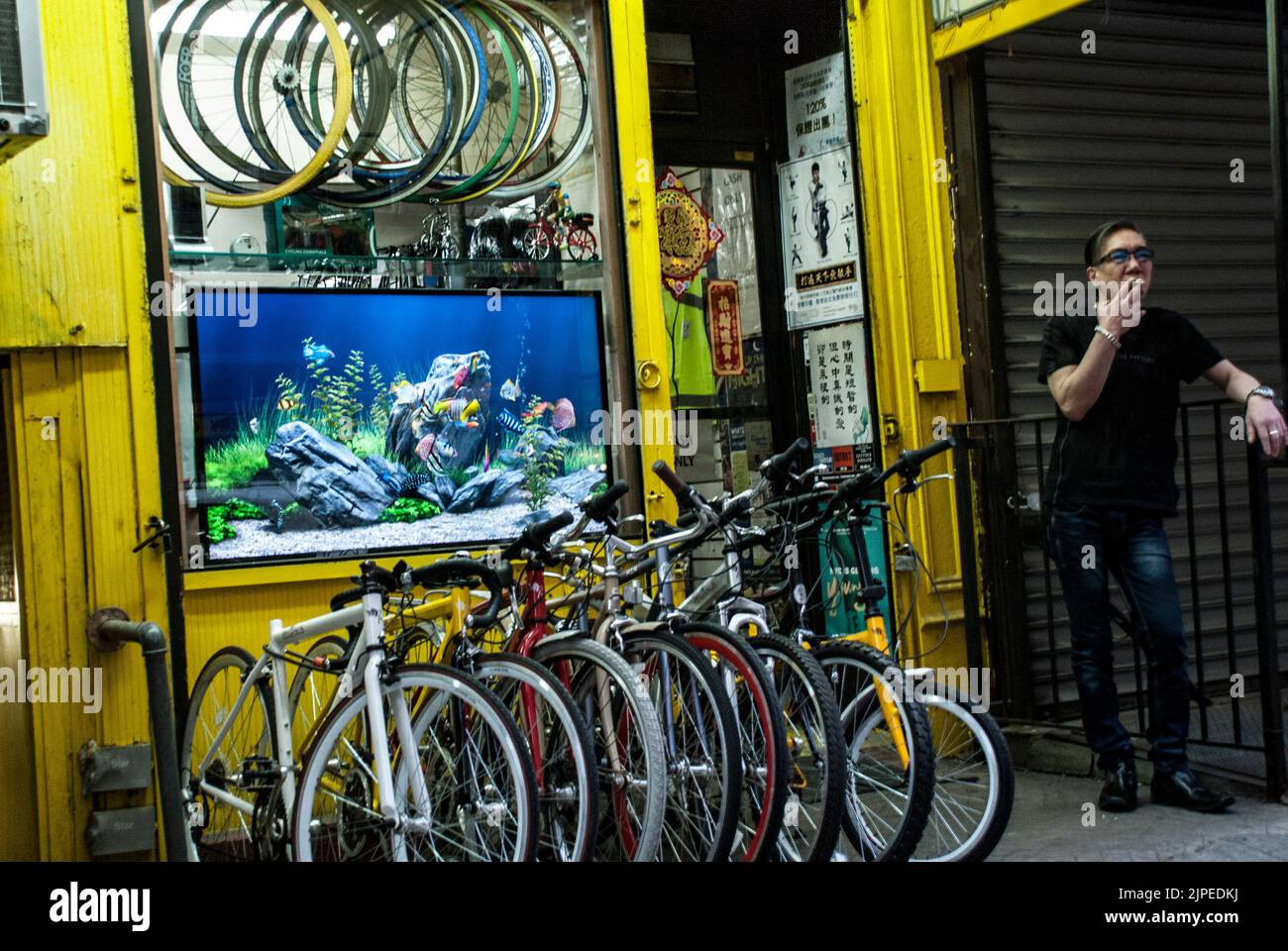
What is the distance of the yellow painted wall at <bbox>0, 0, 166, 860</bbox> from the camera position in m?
5.29

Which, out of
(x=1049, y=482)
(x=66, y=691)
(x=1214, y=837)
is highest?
(x=1049, y=482)

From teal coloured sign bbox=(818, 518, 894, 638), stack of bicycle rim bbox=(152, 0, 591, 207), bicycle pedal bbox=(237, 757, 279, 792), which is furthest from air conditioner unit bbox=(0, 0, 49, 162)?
teal coloured sign bbox=(818, 518, 894, 638)

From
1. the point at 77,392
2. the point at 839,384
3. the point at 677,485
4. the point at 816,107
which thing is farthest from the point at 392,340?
the point at 816,107

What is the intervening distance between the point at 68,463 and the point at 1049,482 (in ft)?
12.7

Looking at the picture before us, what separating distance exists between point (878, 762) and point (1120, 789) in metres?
1.60

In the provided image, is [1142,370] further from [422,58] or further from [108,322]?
[108,322]

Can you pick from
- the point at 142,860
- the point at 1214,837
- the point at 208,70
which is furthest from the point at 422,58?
the point at 1214,837

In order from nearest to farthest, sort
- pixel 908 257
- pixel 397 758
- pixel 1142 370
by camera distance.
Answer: pixel 397 758, pixel 1142 370, pixel 908 257

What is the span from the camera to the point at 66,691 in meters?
5.31

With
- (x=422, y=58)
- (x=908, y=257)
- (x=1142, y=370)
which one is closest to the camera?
(x=1142, y=370)

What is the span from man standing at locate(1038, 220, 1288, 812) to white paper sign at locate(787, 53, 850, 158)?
1.95 meters

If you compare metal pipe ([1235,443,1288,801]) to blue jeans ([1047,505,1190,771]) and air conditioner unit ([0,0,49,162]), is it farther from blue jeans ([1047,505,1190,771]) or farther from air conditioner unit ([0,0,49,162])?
air conditioner unit ([0,0,49,162])

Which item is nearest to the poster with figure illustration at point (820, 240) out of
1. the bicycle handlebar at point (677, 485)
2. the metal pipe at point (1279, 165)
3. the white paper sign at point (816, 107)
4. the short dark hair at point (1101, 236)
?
the white paper sign at point (816, 107)

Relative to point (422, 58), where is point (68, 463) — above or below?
below
